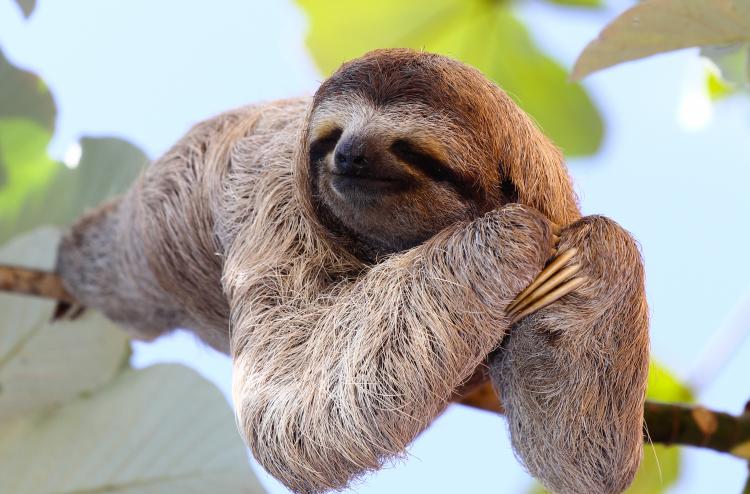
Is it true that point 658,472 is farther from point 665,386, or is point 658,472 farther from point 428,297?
point 428,297

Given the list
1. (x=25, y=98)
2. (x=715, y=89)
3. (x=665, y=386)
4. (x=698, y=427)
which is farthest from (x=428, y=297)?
(x=715, y=89)

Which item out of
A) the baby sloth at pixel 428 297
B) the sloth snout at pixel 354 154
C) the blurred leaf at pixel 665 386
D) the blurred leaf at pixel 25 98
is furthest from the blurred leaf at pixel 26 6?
the blurred leaf at pixel 665 386

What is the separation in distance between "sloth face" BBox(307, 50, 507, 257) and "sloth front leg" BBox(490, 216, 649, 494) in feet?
1.31

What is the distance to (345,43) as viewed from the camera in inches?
227

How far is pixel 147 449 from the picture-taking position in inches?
165

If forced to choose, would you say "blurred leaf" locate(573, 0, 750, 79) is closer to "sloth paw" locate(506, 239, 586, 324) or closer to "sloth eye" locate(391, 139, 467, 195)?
"sloth eye" locate(391, 139, 467, 195)

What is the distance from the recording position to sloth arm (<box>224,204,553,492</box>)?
2.78 meters

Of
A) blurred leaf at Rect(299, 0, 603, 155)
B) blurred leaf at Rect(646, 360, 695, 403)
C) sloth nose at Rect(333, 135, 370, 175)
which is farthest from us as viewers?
blurred leaf at Rect(299, 0, 603, 155)

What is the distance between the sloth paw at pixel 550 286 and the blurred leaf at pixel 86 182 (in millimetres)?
3388

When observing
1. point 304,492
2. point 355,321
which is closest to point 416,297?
point 355,321

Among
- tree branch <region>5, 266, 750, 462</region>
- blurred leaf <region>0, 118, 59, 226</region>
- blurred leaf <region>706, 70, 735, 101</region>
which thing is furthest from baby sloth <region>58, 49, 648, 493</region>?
blurred leaf <region>706, 70, 735, 101</region>

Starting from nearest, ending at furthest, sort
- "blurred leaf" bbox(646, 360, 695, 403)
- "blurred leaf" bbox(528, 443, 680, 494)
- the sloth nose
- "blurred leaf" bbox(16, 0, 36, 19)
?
the sloth nose, "blurred leaf" bbox(16, 0, 36, 19), "blurred leaf" bbox(528, 443, 680, 494), "blurred leaf" bbox(646, 360, 695, 403)

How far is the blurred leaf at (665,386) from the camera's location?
5078 millimetres

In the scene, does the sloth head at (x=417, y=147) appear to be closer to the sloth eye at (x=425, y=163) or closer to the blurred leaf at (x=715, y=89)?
the sloth eye at (x=425, y=163)
